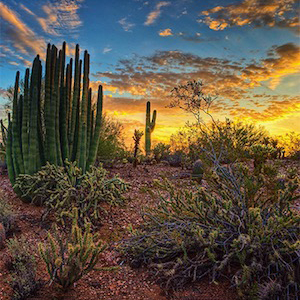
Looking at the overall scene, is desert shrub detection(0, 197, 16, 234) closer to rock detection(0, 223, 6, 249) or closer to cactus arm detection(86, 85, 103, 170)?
rock detection(0, 223, 6, 249)

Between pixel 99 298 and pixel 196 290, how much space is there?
1.15 meters

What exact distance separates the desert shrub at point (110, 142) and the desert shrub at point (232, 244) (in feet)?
21.2

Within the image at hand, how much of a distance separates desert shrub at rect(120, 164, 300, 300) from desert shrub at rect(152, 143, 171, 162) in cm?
Result: 792

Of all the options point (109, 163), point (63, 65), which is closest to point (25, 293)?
point (63, 65)

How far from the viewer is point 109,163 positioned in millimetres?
10586

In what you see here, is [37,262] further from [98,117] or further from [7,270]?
[98,117]

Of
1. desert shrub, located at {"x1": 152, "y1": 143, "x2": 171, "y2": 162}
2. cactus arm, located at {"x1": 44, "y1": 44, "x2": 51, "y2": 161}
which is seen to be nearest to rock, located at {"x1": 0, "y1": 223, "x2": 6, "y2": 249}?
cactus arm, located at {"x1": 44, "y1": 44, "x2": 51, "y2": 161}

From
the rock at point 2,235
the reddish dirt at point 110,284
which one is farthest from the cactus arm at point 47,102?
the rock at point 2,235

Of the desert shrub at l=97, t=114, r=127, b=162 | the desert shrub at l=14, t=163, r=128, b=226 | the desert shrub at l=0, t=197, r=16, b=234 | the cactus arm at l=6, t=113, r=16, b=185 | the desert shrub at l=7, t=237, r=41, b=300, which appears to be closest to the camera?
the desert shrub at l=7, t=237, r=41, b=300

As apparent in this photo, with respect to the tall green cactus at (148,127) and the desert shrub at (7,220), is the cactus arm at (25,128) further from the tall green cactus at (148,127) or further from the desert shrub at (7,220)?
the tall green cactus at (148,127)

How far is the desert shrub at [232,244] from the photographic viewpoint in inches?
129

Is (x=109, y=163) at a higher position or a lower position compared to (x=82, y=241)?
higher

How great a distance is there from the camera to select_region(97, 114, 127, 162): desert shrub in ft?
35.5

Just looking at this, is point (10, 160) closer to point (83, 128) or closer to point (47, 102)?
point (47, 102)
